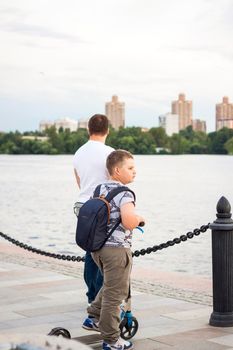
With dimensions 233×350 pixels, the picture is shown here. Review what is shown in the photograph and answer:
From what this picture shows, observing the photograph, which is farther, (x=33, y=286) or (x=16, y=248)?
(x=16, y=248)

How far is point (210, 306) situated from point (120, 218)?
2.53m

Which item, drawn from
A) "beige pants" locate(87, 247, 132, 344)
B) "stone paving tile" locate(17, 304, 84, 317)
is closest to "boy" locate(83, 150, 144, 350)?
"beige pants" locate(87, 247, 132, 344)

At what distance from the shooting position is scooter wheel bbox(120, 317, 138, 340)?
512cm

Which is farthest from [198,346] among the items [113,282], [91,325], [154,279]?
[154,279]

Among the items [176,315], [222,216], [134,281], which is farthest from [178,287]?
[222,216]

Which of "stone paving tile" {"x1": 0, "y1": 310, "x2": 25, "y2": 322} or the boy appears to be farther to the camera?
"stone paving tile" {"x1": 0, "y1": 310, "x2": 25, "y2": 322}

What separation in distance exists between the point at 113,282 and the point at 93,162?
1317mm

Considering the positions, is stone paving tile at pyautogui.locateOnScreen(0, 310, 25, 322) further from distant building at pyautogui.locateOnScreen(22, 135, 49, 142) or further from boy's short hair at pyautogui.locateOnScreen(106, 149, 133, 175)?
distant building at pyautogui.locateOnScreen(22, 135, 49, 142)

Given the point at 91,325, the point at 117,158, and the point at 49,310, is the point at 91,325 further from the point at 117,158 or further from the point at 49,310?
the point at 117,158

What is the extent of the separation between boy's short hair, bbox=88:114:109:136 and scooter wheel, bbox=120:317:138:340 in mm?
1488

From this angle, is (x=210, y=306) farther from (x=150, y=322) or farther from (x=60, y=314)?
(x=60, y=314)

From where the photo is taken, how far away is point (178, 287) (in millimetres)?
→ 7992

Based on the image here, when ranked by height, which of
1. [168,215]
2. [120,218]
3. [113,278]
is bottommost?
[168,215]

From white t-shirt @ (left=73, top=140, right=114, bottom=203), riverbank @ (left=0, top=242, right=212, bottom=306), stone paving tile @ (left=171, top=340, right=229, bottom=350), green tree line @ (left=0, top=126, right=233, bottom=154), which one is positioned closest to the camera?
stone paving tile @ (left=171, top=340, right=229, bottom=350)
